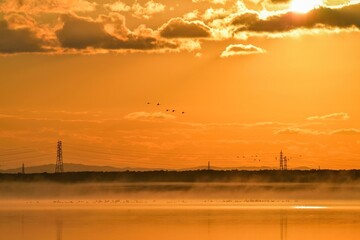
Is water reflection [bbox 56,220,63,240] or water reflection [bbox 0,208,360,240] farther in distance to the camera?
water reflection [bbox 0,208,360,240]

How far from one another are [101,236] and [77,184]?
420 feet

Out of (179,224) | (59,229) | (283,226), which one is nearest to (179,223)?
(179,224)

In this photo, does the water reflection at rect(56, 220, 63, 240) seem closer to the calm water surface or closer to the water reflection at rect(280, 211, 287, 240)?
the calm water surface

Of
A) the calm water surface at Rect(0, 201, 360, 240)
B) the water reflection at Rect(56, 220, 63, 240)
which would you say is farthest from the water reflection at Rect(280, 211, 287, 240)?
the water reflection at Rect(56, 220, 63, 240)

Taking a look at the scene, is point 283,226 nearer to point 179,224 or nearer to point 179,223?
point 179,224

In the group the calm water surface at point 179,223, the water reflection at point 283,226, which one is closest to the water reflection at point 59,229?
the calm water surface at point 179,223

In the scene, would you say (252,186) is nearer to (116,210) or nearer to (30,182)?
(30,182)

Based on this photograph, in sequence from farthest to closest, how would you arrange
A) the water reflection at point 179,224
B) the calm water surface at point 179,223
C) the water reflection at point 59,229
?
the calm water surface at point 179,223 < the water reflection at point 179,224 < the water reflection at point 59,229

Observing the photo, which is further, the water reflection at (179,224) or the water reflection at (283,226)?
the water reflection at (179,224)

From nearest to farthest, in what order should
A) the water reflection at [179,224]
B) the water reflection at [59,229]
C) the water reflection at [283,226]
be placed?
the water reflection at [59,229], the water reflection at [283,226], the water reflection at [179,224]

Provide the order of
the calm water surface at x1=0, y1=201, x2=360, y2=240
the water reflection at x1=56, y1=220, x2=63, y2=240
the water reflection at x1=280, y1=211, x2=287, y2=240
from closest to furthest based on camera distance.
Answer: the water reflection at x1=56, y1=220, x2=63, y2=240
the water reflection at x1=280, y1=211, x2=287, y2=240
the calm water surface at x1=0, y1=201, x2=360, y2=240

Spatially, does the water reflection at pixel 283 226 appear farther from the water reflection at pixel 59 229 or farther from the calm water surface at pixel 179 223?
the water reflection at pixel 59 229

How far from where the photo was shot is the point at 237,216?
282 ft

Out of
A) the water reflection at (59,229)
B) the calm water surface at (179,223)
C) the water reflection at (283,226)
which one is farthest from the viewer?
the calm water surface at (179,223)
